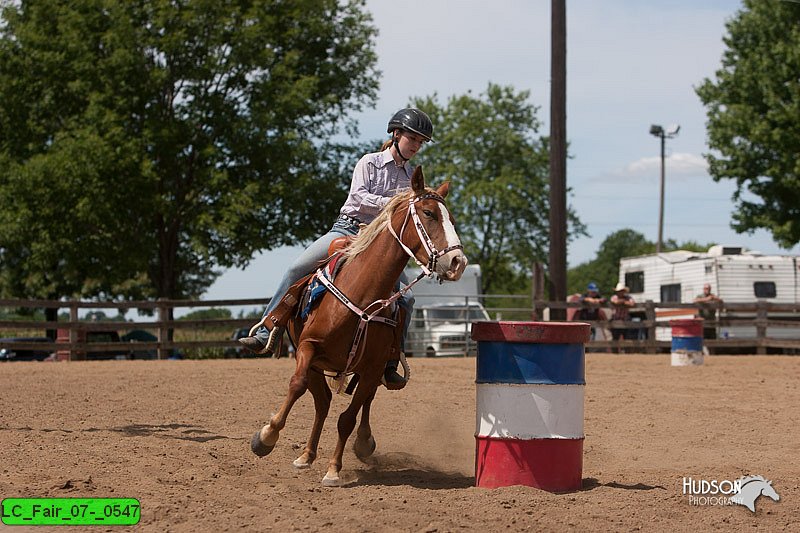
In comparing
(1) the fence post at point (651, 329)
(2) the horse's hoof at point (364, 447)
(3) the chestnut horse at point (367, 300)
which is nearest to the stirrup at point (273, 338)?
(3) the chestnut horse at point (367, 300)

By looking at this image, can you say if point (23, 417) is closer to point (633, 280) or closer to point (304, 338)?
point (304, 338)

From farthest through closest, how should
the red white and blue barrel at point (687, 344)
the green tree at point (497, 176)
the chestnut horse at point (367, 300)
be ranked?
1. the green tree at point (497, 176)
2. the red white and blue barrel at point (687, 344)
3. the chestnut horse at point (367, 300)

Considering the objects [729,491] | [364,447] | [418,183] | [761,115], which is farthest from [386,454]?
[761,115]

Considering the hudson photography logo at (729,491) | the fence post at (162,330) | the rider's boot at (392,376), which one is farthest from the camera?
the fence post at (162,330)

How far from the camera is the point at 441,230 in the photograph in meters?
6.78

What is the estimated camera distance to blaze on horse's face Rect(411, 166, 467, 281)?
654 centimetres

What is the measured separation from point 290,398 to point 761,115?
27.2m

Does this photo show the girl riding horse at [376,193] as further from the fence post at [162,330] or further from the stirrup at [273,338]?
the fence post at [162,330]

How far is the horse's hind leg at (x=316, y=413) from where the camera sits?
7746mm

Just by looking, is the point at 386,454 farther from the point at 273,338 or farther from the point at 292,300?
the point at 292,300

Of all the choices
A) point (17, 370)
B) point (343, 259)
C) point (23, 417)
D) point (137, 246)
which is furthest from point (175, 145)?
point (343, 259)

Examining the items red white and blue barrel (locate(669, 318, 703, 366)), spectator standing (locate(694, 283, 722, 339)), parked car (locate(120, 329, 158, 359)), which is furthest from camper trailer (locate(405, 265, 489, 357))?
parked car (locate(120, 329, 158, 359))

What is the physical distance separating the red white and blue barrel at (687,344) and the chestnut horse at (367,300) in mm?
12625

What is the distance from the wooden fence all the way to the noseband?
13.9 meters
